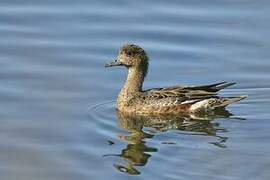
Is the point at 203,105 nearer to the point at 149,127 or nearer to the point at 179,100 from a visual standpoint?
the point at 179,100

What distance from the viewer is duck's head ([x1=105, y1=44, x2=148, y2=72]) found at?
46.0ft

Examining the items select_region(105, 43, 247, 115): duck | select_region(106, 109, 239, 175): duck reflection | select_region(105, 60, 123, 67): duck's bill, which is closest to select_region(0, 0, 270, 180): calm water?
select_region(106, 109, 239, 175): duck reflection

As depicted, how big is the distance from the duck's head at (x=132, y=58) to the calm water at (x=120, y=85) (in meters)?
0.46

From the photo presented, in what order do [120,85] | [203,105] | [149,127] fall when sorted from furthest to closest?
[120,85] → [203,105] → [149,127]

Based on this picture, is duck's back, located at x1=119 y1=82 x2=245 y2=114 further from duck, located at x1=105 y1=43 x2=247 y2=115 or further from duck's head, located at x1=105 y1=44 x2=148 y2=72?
duck's head, located at x1=105 y1=44 x2=148 y2=72

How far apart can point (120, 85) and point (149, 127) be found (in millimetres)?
1598

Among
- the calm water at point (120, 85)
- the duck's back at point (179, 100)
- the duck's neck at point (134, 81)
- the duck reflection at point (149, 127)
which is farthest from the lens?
the duck's neck at point (134, 81)

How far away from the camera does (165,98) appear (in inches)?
535

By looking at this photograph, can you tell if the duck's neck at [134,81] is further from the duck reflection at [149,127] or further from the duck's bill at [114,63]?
the duck reflection at [149,127]

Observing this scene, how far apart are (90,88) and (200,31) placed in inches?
116

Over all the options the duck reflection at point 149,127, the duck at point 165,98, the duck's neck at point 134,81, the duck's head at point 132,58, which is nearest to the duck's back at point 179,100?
the duck at point 165,98

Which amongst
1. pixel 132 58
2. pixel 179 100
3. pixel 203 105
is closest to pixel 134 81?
pixel 132 58

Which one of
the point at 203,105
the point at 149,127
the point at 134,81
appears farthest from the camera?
the point at 134,81

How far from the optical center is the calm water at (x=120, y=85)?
1117cm
